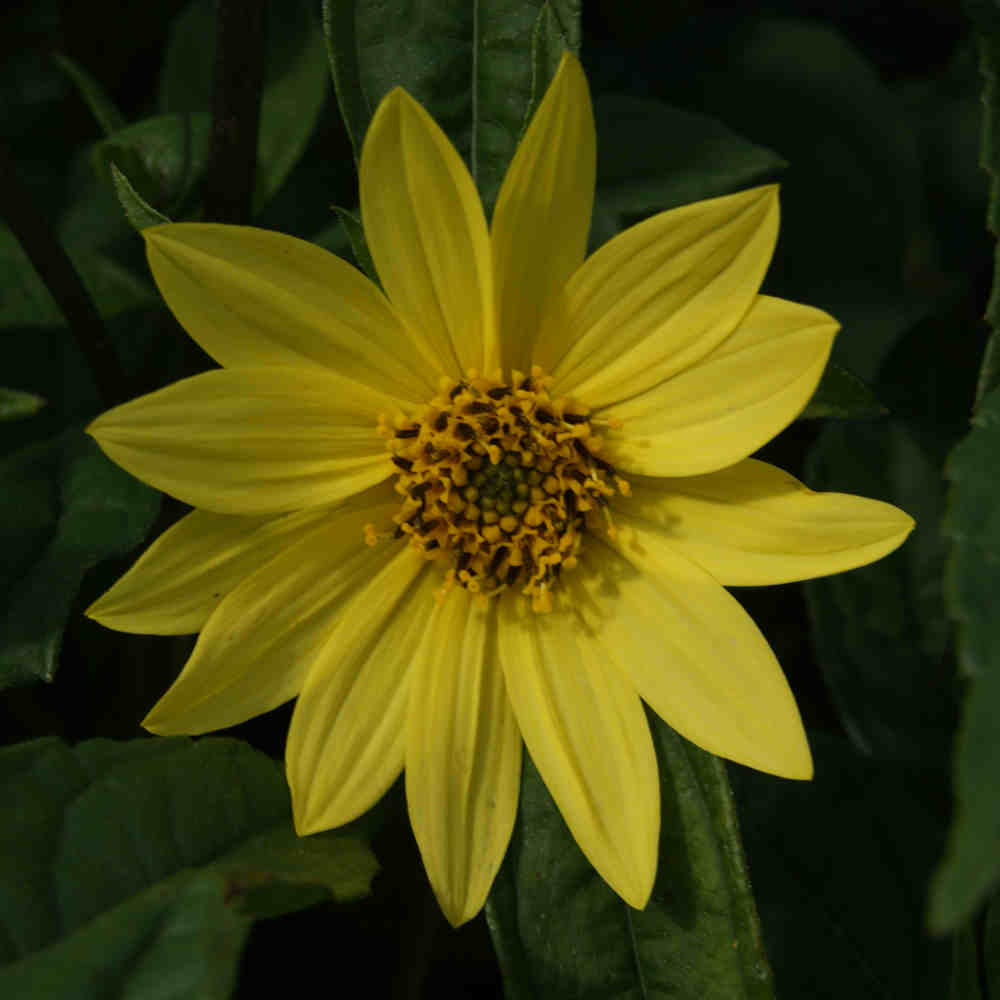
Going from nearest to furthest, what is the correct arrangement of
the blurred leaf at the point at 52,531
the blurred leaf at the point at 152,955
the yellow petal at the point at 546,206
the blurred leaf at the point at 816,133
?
the blurred leaf at the point at 152,955 < the yellow petal at the point at 546,206 < the blurred leaf at the point at 52,531 < the blurred leaf at the point at 816,133

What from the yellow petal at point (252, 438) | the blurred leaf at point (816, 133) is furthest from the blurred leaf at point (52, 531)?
the blurred leaf at point (816, 133)

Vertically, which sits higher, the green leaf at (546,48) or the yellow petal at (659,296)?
the green leaf at (546,48)

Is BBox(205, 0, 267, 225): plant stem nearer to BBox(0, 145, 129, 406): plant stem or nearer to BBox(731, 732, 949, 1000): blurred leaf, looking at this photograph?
BBox(0, 145, 129, 406): plant stem

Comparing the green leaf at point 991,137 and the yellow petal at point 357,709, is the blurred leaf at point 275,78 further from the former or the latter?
the green leaf at point 991,137

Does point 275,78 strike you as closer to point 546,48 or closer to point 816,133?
point 546,48

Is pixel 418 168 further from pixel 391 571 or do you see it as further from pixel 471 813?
pixel 471 813

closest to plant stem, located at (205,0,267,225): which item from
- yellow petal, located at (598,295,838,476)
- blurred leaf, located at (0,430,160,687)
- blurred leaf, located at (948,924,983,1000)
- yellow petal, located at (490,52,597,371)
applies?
blurred leaf, located at (0,430,160,687)

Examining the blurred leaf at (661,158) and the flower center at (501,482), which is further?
the blurred leaf at (661,158)
